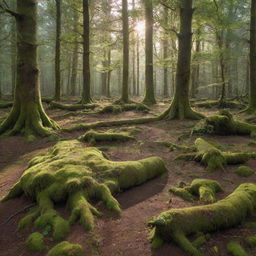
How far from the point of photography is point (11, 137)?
9969 mm

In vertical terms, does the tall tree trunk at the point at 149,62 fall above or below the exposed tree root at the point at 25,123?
above

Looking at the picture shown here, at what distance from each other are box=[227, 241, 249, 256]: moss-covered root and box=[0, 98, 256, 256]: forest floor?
0.08 metres

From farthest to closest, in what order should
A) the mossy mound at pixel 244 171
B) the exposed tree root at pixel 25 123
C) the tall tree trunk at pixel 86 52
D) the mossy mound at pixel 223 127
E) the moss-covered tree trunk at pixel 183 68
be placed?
the tall tree trunk at pixel 86 52, the moss-covered tree trunk at pixel 183 68, the exposed tree root at pixel 25 123, the mossy mound at pixel 223 127, the mossy mound at pixel 244 171

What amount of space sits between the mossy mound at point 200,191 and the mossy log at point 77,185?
0.91m

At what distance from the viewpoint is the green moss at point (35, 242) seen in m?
3.78

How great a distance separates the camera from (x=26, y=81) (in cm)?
1047

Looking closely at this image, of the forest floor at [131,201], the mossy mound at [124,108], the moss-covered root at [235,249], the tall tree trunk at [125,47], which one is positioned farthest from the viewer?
the tall tree trunk at [125,47]

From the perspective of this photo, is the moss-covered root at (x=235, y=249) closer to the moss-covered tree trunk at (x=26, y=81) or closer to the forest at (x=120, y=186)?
the forest at (x=120, y=186)

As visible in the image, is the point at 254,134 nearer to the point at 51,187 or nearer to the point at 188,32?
the point at 188,32

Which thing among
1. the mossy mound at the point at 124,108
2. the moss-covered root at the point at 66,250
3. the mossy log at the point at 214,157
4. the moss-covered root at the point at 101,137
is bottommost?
the moss-covered root at the point at 66,250

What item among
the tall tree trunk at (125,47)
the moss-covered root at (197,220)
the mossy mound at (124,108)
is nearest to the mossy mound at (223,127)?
the moss-covered root at (197,220)

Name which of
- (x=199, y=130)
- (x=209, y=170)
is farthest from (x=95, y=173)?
(x=199, y=130)

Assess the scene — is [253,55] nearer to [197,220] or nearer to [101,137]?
[101,137]

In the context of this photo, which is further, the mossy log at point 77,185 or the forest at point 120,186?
the mossy log at point 77,185
